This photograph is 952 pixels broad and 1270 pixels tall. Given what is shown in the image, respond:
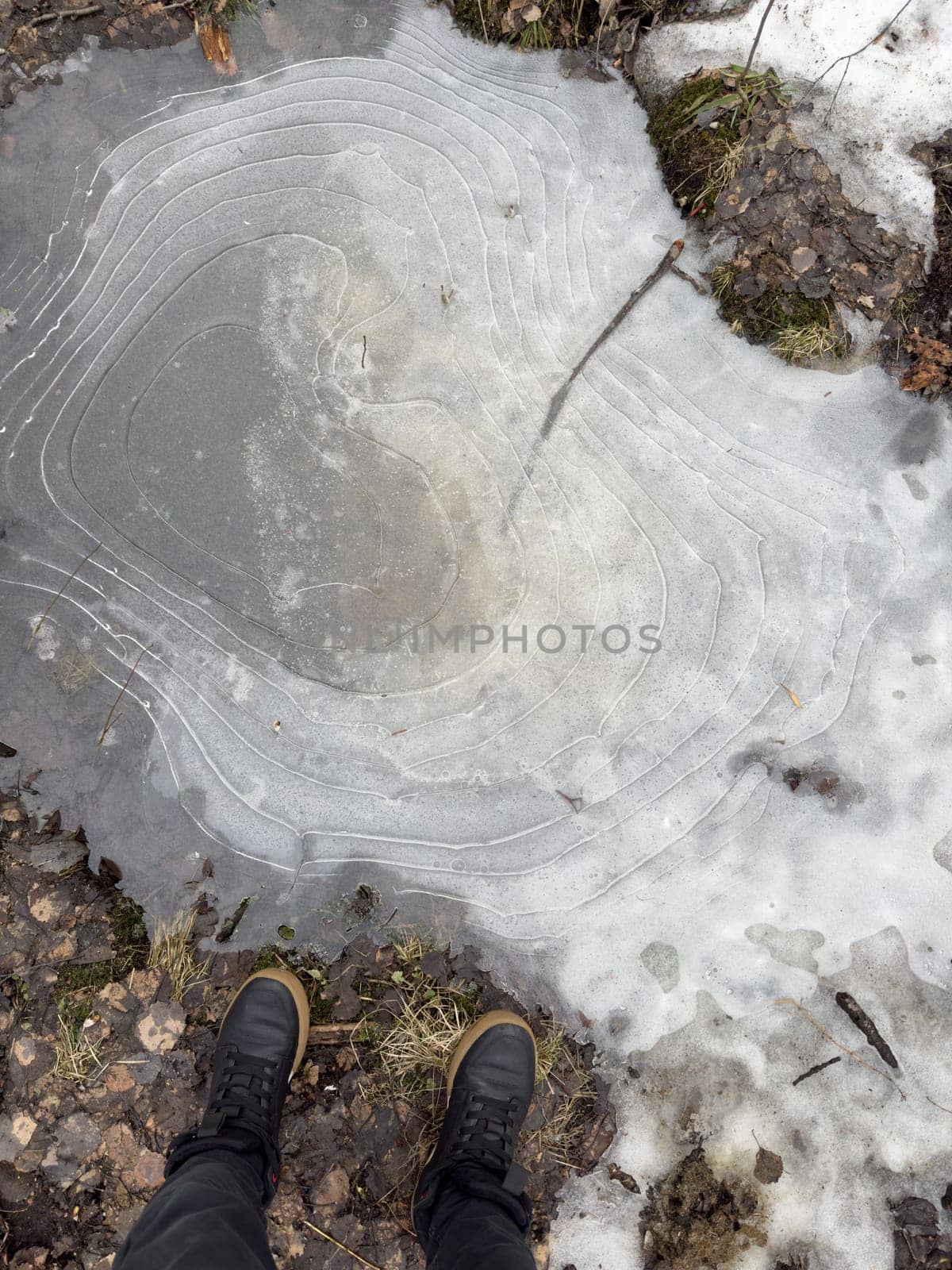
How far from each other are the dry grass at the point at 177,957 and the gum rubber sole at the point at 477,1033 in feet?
3.49

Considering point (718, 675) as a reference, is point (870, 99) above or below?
above

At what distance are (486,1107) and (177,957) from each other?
4.45 ft

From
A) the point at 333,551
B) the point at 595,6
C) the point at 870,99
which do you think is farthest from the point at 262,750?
the point at 870,99

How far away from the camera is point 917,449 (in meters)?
2.88

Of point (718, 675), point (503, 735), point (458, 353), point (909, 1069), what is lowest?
point (909, 1069)

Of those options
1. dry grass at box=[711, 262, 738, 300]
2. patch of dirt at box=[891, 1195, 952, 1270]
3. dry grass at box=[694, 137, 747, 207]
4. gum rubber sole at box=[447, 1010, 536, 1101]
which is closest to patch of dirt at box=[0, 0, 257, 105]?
dry grass at box=[694, 137, 747, 207]

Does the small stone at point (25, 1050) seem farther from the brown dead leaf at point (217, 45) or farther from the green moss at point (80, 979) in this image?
→ the brown dead leaf at point (217, 45)

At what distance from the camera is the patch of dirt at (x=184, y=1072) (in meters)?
2.65

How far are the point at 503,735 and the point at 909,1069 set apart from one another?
2124 millimetres

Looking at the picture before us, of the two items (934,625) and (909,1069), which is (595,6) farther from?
(909,1069)

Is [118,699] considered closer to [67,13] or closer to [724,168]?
[67,13]

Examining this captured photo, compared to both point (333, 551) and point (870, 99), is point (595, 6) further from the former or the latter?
point (333, 551)

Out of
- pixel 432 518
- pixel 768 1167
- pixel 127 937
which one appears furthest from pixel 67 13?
pixel 768 1167

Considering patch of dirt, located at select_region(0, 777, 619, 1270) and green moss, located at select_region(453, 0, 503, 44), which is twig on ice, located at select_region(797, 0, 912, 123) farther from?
patch of dirt, located at select_region(0, 777, 619, 1270)
